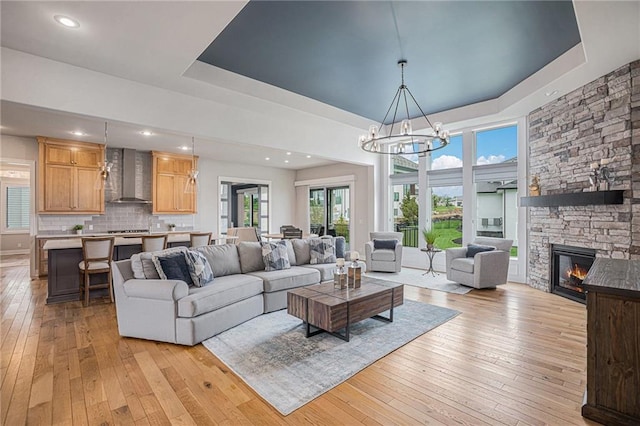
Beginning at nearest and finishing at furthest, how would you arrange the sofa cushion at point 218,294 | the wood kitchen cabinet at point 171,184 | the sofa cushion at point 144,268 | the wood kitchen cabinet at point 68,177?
the sofa cushion at point 218,294 < the sofa cushion at point 144,268 < the wood kitchen cabinet at point 68,177 < the wood kitchen cabinet at point 171,184

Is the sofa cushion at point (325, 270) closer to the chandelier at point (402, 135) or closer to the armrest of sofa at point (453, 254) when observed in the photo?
the chandelier at point (402, 135)

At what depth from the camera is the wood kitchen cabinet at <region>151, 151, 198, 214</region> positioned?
7.59m

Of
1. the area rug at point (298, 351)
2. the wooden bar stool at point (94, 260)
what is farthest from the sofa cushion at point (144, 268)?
the wooden bar stool at point (94, 260)

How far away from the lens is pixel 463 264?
5.54 metres

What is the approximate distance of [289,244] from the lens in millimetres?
5156

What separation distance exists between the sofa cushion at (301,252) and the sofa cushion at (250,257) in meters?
0.71

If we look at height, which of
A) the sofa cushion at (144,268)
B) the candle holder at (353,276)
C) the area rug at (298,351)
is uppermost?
the sofa cushion at (144,268)

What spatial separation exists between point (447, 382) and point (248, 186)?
27.5 feet

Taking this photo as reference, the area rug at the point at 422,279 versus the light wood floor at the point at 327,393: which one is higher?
the area rug at the point at 422,279

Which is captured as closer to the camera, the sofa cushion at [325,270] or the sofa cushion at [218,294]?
the sofa cushion at [218,294]

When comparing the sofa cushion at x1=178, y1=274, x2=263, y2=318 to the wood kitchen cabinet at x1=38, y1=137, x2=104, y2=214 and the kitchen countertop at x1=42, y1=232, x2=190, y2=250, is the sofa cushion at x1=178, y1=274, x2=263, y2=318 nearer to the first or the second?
the kitchen countertop at x1=42, y1=232, x2=190, y2=250

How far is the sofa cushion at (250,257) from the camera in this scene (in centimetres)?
450

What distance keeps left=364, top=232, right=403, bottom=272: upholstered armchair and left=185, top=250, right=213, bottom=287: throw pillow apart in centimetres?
388

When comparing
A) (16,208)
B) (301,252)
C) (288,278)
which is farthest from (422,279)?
(16,208)
